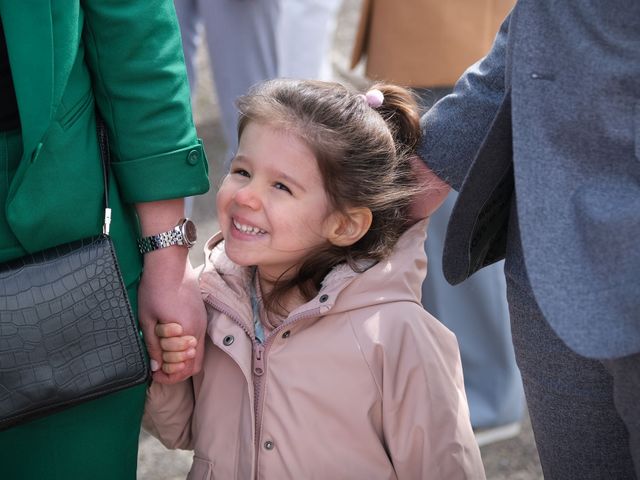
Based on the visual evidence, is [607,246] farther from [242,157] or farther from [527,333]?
[242,157]

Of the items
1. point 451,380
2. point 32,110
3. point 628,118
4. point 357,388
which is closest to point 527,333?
point 451,380

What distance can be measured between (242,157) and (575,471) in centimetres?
89

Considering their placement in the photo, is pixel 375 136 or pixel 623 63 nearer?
pixel 623 63

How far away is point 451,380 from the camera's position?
192 cm

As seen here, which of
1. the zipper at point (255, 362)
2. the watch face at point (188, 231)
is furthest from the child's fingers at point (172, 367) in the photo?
the watch face at point (188, 231)

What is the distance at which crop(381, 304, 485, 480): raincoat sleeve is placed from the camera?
6.20 ft

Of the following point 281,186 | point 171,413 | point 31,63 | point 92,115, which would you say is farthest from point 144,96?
point 171,413

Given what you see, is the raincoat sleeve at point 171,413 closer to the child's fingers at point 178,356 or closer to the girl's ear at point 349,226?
the child's fingers at point 178,356

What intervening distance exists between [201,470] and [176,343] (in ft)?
1.00

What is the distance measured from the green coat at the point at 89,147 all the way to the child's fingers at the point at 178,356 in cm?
8

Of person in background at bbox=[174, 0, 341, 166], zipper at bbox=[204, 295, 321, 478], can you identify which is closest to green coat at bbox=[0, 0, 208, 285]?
zipper at bbox=[204, 295, 321, 478]

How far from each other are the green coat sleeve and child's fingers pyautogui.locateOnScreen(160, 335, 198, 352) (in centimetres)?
27

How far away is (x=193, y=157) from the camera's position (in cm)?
187

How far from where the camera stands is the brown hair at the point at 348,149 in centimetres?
199
